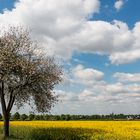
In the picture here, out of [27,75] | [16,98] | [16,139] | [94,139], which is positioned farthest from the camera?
[16,98]

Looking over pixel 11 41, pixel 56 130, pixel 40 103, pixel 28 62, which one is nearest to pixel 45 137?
pixel 56 130

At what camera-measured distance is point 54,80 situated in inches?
1422

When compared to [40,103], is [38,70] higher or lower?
higher

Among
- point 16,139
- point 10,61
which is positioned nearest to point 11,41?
point 10,61

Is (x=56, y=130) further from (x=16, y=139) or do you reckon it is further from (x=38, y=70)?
(x=38, y=70)

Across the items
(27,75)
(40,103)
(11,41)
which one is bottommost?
(40,103)

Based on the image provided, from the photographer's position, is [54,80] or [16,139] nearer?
[16,139]

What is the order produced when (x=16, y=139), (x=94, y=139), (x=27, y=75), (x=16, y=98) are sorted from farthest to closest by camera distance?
1. (x=16, y=98)
2. (x=27, y=75)
3. (x=16, y=139)
4. (x=94, y=139)

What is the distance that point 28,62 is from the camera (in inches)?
1388

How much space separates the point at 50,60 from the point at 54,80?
200 cm

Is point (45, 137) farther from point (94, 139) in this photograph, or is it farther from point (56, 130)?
point (94, 139)

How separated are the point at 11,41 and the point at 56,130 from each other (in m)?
9.42

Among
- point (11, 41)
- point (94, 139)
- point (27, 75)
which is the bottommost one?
point (94, 139)

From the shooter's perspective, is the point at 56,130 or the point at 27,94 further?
the point at 27,94
